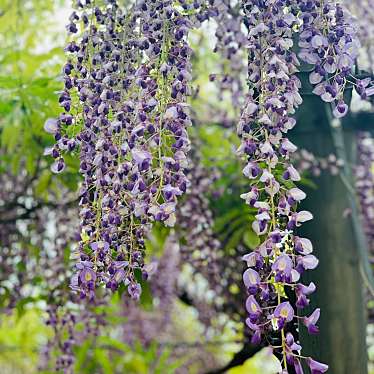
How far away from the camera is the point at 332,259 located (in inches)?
81.0

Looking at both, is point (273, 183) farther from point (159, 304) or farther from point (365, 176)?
point (159, 304)

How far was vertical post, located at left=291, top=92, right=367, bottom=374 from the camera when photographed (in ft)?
6.23

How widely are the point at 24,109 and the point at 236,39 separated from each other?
0.70 m

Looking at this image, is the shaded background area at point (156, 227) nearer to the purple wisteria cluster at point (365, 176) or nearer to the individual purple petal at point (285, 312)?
the purple wisteria cluster at point (365, 176)

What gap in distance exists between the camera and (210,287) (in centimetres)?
261

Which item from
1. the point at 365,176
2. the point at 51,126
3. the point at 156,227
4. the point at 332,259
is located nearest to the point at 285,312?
the point at 51,126

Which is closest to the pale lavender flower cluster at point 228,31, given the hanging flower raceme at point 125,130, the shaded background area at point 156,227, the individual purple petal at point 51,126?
the shaded background area at point 156,227

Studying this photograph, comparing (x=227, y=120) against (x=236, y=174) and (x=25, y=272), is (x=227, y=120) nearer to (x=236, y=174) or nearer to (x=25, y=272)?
(x=236, y=174)

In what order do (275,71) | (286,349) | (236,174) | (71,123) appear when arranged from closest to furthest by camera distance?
(286,349) < (275,71) < (71,123) < (236,174)

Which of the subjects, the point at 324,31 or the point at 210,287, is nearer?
the point at 324,31

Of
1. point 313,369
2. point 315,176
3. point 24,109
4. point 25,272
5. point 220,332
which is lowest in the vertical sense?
point 313,369

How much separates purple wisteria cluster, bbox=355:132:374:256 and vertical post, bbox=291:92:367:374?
0.38 m

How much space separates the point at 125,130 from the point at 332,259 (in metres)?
1.06

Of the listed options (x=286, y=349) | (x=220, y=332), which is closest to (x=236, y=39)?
(x=286, y=349)
